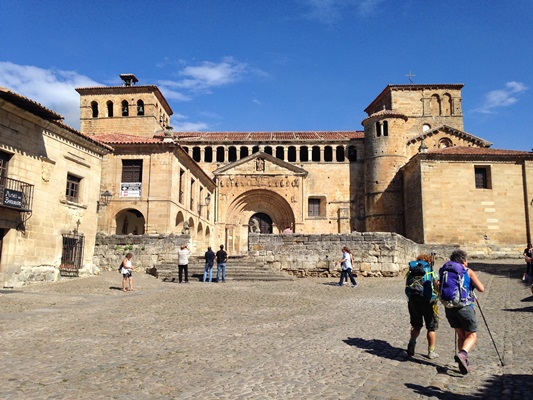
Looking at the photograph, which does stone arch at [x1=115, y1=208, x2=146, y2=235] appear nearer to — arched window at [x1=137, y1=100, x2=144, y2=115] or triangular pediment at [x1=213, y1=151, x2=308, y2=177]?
triangular pediment at [x1=213, y1=151, x2=308, y2=177]

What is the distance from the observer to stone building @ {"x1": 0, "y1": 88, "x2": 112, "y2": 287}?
13.6m

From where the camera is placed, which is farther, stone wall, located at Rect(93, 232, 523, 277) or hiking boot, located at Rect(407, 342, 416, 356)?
stone wall, located at Rect(93, 232, 523, 277)

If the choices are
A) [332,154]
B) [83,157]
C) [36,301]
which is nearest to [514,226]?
[332,154]

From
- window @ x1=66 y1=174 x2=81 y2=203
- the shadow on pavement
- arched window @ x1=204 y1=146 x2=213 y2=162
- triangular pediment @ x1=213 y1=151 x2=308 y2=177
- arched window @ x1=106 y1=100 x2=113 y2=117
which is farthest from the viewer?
arched window @ x1=204 y1=146 x2=213 y2=162

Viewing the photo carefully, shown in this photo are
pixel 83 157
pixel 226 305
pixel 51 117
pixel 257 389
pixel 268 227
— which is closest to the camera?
pixel 257 389

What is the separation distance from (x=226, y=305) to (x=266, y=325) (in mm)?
2560

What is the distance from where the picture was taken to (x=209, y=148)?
34750mm

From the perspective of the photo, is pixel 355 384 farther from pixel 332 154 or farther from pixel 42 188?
pixel 332 154

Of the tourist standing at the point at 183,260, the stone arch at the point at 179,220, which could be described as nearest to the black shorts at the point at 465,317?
the tourist standing at the point at 183,260

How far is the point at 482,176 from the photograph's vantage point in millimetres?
27188

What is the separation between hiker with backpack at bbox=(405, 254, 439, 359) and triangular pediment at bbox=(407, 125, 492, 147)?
29081 mm

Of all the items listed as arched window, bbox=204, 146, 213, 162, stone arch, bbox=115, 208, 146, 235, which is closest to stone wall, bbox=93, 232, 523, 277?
stone arch, bbox=115, 208, 146, 235

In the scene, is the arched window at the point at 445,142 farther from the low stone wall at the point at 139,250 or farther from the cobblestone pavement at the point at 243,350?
the cobblestone pavement at the point at 243,350

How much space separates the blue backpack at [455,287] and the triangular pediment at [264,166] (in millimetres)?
27309
